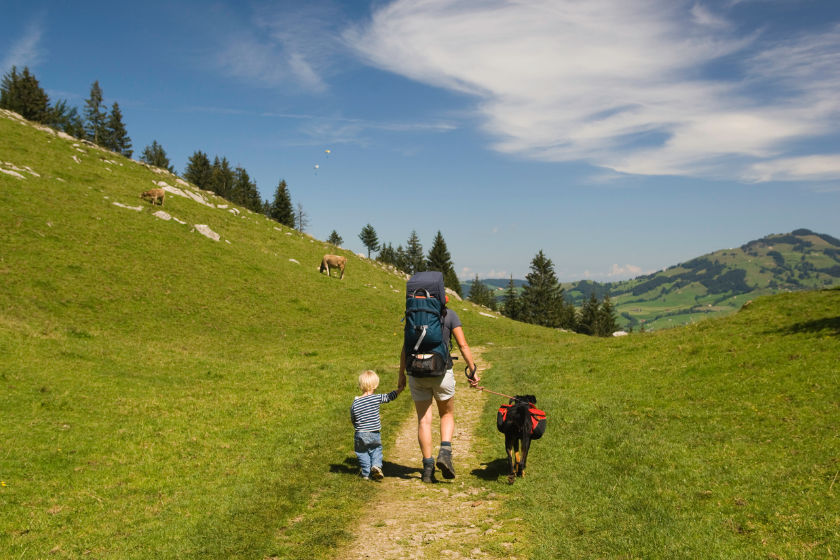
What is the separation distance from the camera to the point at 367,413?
905 centimetres

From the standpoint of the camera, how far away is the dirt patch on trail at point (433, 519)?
6320 mm

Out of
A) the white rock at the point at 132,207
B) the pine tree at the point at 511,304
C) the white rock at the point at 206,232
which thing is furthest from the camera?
the pine tree at the point at 511,304

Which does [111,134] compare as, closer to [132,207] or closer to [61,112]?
[61,112]

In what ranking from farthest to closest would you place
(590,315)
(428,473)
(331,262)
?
(590,315) → (331,262) → (428,473)

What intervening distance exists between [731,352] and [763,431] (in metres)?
7.24

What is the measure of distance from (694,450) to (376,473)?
7022mm

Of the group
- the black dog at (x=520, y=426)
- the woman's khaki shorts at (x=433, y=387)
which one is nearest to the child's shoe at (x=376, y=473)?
the woman's khaki shorts at (x=433, y=387)

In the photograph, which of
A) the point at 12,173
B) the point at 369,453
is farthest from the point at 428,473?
the point at 12,173

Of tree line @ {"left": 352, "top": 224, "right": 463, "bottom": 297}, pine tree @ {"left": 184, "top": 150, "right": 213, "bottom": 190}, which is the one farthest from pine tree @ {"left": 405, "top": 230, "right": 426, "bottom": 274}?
pine tree @ {"left": 184, "top": 150, "right": 213, "bottom": 190}

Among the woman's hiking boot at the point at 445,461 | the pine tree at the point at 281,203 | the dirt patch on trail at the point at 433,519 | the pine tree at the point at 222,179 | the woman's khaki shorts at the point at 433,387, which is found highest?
the pine tree at the point at 222,179

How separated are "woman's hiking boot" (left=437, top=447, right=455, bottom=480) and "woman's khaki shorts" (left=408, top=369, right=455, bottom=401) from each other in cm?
103

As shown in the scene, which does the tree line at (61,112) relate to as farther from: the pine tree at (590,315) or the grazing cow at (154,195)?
the pine tree at (590,315)

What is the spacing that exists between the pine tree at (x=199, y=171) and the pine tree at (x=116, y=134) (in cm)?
1193

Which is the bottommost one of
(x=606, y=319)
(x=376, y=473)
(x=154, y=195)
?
(x=376, y=473)
